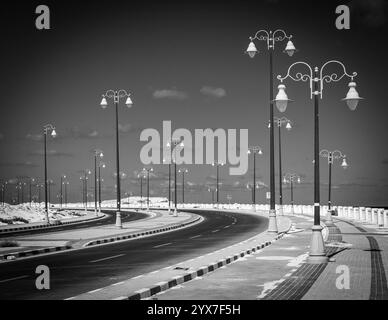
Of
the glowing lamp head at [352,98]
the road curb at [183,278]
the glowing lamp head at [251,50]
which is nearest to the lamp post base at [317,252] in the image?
the road curb at [183,278]

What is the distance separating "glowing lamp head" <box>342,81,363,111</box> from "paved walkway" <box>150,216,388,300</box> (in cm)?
485

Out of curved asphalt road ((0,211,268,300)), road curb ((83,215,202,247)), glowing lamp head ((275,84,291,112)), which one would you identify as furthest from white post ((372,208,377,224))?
glowing lamp head ((275,84,291,112))

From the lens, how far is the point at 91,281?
16094mm

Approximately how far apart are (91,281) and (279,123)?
38939mm

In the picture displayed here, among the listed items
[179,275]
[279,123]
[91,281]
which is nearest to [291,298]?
[179,275]

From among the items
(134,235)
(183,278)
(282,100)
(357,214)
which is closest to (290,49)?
(282,100)

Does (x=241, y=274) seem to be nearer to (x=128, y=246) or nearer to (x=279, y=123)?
(x=128, y=246)

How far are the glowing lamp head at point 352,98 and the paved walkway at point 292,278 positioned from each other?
485 centimetres

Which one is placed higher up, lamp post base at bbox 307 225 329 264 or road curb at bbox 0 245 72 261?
lamp post base at bbox 307 225 329 264

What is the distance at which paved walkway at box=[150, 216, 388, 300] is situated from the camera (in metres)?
13.3

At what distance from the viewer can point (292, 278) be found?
1595cm

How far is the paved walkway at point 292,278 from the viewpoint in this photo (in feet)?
43.5

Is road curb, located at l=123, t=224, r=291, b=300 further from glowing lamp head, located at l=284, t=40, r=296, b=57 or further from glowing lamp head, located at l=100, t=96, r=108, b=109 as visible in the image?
glowing lamp head, located at l=100, t=96, r=108, b=109

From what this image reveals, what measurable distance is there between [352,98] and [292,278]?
6.45 m
